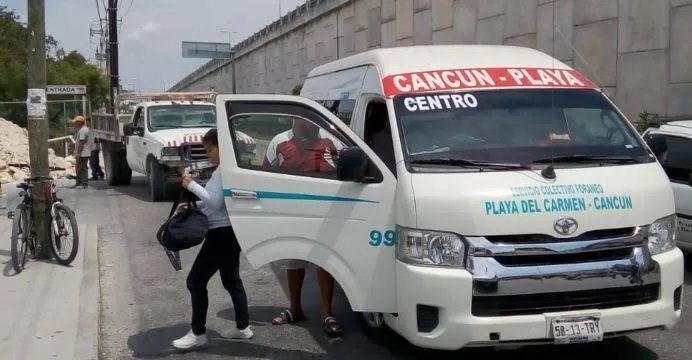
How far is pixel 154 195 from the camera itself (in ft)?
48.5

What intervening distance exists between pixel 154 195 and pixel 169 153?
115 centimetres

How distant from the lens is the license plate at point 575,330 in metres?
4.44

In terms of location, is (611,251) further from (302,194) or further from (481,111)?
(302,194)

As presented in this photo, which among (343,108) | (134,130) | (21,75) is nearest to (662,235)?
(343,108)

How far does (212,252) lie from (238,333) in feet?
2.53

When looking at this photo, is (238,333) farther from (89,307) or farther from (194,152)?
(194,152)

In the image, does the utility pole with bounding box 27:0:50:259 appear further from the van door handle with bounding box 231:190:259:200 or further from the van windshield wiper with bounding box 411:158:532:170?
the van windshield wiper with bounding box 411:158:532:170

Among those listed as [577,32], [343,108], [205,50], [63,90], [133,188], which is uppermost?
[205,50]

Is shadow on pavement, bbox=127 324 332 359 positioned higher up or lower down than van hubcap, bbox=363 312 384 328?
lower down

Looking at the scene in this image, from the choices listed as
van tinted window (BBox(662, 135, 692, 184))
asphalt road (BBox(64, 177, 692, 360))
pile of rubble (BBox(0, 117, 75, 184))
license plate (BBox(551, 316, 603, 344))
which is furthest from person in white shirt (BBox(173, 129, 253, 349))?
pile of rubble (BBox(0, 117, 75, 184))

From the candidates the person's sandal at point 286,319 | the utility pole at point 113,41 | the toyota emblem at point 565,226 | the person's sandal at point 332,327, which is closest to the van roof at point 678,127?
the toyota emblem at point 565,226

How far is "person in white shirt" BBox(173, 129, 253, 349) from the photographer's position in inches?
215

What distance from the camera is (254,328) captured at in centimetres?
624

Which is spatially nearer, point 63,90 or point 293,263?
point 293,263
